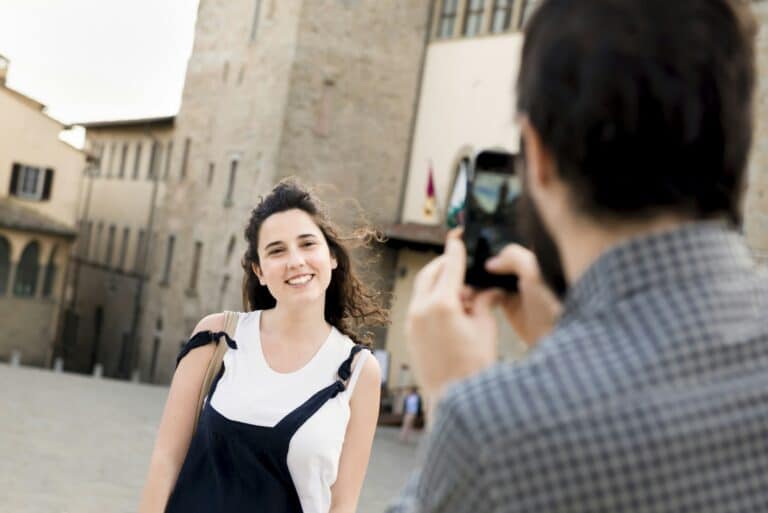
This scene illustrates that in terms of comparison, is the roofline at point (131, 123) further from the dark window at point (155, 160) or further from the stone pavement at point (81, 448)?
the stone pavement at point (81, 448)

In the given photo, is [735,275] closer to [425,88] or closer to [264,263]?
[264,263]

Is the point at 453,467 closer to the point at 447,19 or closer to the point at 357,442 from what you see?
the point at 357,442

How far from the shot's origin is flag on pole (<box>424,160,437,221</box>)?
3027cm

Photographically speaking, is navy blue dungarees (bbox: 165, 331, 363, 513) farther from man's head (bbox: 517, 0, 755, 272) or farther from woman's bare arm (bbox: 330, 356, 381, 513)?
man's head (bbox: 517, 0, 755, 272)

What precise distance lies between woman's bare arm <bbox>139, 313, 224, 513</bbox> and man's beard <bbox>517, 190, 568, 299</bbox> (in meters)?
2.28

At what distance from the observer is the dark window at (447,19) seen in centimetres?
3123

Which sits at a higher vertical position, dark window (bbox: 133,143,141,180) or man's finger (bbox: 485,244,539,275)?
dark window (bbox: 133,143,141,180)

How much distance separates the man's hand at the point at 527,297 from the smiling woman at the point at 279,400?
6.77ft

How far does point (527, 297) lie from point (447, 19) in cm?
3058

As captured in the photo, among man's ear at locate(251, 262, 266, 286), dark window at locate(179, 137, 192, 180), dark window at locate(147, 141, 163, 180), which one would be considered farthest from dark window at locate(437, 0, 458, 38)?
man's ear at locate(251, 262, 266, 286)

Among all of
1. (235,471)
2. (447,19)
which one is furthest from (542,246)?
(447,19)

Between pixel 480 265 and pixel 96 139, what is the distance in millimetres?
53285

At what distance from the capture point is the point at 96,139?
53375mm

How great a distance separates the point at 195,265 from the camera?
3750 centimetres
